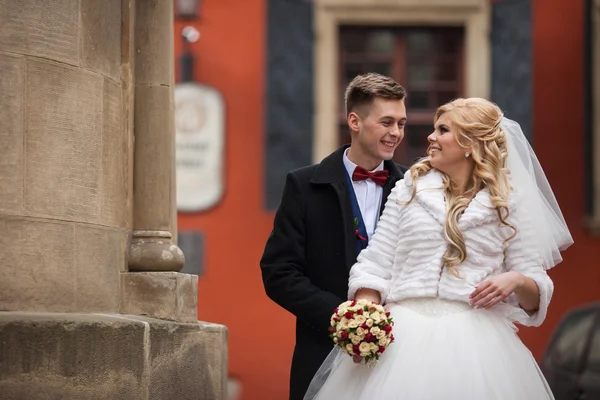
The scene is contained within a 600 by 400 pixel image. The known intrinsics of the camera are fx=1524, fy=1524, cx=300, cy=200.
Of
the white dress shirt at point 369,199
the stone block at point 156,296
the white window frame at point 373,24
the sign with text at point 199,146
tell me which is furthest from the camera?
the white window frame at point 373,24

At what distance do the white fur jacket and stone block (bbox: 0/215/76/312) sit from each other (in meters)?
1.17

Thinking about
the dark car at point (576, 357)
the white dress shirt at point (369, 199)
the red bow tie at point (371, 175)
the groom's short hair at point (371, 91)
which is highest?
the groom's short hair at point (371, 91)

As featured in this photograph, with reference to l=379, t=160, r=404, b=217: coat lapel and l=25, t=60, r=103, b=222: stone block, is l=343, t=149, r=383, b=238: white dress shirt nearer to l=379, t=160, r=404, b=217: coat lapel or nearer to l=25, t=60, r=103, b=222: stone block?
l=379, t=160, r=404, b=217: coat lapel

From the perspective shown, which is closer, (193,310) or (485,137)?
(485,137)

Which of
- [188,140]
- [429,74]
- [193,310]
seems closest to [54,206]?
[193,310]

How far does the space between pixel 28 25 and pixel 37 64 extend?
0.16 meters

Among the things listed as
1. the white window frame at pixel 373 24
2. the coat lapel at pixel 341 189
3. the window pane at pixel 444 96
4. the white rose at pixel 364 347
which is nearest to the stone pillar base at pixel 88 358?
the coat lapel at pixel 341 189

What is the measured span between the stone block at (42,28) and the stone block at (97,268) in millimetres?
734

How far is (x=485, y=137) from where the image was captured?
601 cm

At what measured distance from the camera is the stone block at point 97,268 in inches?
247

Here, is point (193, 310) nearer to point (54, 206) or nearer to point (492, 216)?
point (54, 206)

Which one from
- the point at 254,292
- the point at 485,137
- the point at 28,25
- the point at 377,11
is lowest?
the point at 254,292

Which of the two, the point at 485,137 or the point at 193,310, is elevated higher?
the point at 485,137

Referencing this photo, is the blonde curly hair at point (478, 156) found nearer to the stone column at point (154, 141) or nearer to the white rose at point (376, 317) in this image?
the white rose at point (376, 317)
